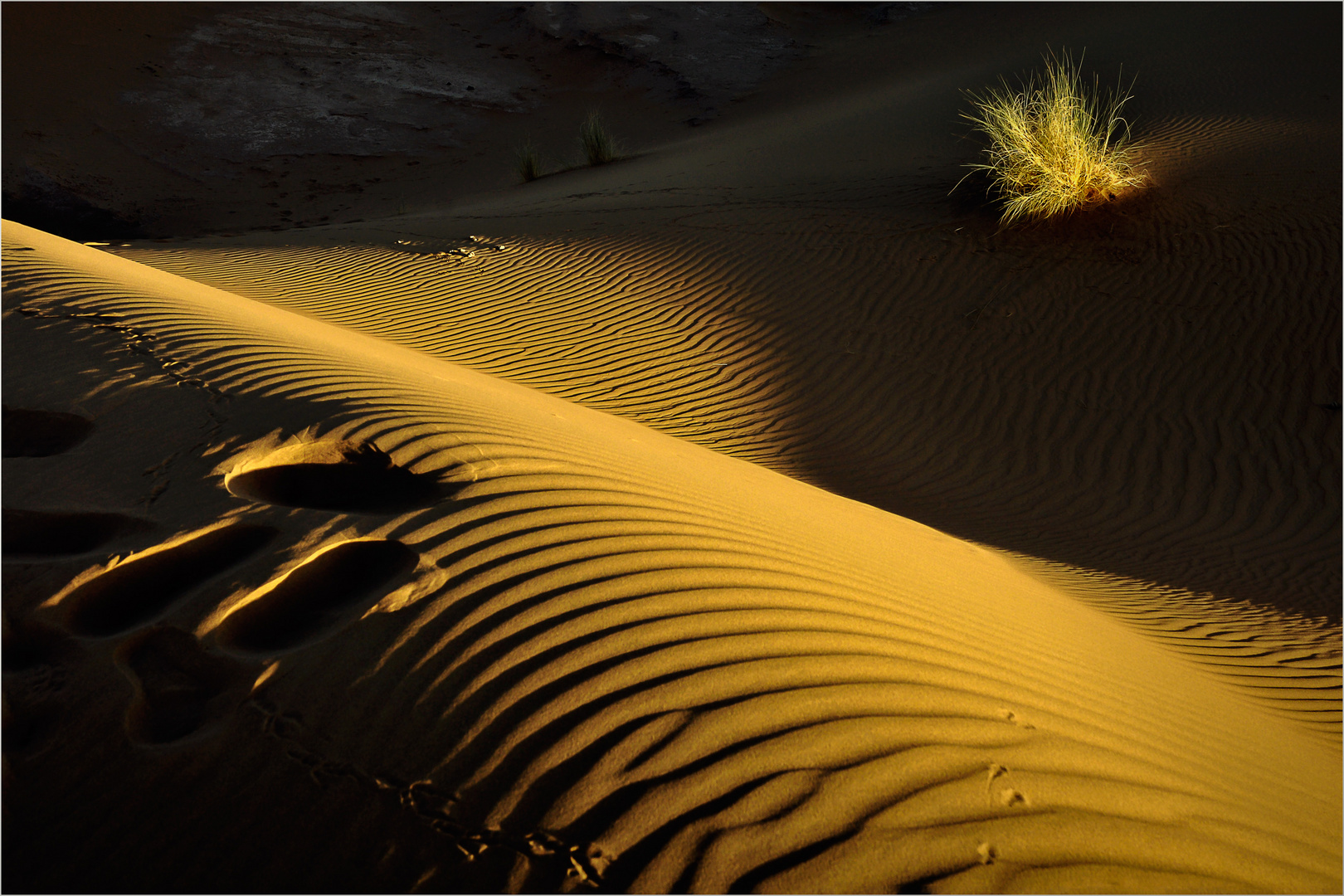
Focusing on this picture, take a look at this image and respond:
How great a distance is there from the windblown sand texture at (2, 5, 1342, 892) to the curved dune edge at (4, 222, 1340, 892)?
1 cm

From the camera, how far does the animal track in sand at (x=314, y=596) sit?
2178mm

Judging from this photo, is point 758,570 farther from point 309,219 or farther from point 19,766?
point 309,219

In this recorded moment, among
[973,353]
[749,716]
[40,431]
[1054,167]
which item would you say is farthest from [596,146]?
[749,716]

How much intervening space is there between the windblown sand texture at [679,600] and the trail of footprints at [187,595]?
0.04ft

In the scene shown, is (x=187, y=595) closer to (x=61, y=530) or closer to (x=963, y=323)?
(x=61, y=530)

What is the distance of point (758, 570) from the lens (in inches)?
107

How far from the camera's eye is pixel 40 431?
3.13 m

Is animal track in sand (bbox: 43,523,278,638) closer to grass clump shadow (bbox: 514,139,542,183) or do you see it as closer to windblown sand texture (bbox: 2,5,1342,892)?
windblown sand texture (bbox: 2,5,1342,892)

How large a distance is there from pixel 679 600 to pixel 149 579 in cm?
163

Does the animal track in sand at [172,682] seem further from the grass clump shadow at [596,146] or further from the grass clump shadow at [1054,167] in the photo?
the grass clump shadow at [596,146]

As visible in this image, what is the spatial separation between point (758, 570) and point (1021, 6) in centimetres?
2854

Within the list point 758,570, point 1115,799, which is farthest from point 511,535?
point 1115,799

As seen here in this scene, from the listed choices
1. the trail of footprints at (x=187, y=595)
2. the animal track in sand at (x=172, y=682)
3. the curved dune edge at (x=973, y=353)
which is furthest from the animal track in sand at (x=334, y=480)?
the curved dune edge at (x=973, y=353)

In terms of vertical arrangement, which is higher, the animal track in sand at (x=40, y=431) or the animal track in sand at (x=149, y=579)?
the animal track in sand at (x=40, y=431)
